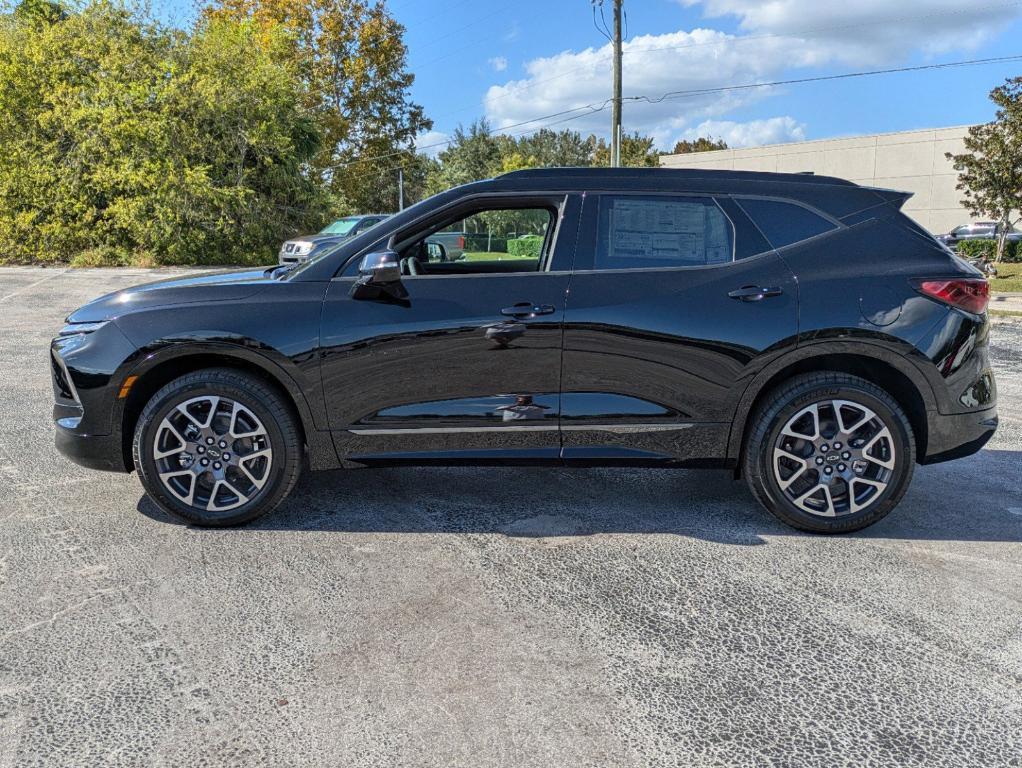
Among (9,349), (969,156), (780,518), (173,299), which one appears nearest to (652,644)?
(780,518)

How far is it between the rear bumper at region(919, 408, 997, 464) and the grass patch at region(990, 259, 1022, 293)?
57.0 ft

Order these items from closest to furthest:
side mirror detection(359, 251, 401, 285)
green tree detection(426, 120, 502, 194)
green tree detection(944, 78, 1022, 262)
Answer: side mirror detection(359, 251, 401, 285), green tree detection(944, 78, 1022, 262), green tree detection(426, 120, 502, 194)

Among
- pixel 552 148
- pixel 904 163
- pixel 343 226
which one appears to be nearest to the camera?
pixel 343 226

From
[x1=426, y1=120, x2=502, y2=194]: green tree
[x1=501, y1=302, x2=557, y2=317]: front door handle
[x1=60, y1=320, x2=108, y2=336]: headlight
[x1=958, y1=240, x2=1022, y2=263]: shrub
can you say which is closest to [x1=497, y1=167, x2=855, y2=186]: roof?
[x1=501, y1=302, x2=557, y2=317]: front door handle

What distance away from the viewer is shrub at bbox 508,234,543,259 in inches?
164

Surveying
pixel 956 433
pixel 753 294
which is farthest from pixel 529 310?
pixel 956 433

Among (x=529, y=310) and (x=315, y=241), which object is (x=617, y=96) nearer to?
(x=315, y=241)

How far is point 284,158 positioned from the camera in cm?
2612

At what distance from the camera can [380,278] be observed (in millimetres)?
3887

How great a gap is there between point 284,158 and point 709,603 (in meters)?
25.7

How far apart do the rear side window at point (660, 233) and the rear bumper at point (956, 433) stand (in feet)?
4.51

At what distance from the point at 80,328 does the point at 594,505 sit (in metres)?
2.95

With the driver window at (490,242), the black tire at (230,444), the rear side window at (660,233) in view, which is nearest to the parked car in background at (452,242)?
the driver window at (490,242)

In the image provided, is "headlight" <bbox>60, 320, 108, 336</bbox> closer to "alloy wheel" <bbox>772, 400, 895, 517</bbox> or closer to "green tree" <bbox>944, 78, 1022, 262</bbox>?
"alloy wheel" <bbox>772, 400, 895, 517</bbox>
